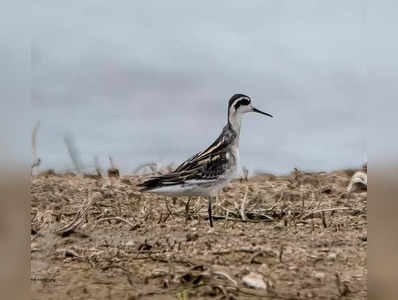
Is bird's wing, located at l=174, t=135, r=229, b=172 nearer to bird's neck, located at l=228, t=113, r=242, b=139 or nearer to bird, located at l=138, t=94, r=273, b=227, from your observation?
bird, located at l=138, t=94, r=273, b=227

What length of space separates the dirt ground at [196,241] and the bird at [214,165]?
280 mm

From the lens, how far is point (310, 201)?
749 centimetres

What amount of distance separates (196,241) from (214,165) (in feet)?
2.61

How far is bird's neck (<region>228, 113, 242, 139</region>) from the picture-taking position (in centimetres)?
682

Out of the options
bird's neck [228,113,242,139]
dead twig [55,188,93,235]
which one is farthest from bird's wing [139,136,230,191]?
dead twig [55,188,93,235]

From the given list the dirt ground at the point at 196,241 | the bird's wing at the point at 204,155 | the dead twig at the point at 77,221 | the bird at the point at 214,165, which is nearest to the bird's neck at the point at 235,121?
the bird at the point at 214,165

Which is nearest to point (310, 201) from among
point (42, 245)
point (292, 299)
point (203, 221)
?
point (203, 221)

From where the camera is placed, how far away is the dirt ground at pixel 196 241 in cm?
564

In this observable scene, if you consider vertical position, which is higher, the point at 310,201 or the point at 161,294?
the point at 310,201

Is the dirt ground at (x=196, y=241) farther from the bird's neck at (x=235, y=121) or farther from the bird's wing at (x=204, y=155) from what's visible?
the bird's neck at (x=235, y=121)

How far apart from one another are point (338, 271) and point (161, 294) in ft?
4.67

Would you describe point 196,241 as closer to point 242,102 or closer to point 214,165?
point 214,165

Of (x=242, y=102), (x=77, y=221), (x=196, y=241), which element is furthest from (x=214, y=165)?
(x=77, y=221)

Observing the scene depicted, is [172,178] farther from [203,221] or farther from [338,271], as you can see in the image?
[338,271]
